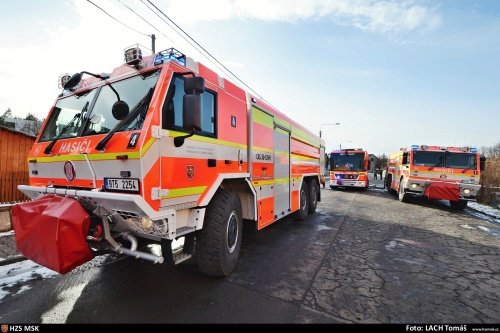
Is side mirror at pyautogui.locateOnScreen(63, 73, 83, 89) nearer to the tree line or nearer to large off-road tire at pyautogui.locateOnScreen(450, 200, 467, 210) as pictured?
large off-road tire at pyautogui.locateOnScreen(450, 200, 467, 210)

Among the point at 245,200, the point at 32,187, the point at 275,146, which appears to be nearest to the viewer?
the point at 32,187

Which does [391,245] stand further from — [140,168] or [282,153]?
[140,168]

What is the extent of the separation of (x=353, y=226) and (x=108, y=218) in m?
6.48

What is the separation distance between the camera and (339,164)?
1866cm

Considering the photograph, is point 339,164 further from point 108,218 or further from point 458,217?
point 108,218

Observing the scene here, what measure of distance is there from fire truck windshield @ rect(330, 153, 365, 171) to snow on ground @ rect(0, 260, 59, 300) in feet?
56.2

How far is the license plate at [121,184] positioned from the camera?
2757mm

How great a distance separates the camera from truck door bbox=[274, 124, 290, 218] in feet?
19.4

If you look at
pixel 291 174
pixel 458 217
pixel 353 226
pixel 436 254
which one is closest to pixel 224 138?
pixel 291 174

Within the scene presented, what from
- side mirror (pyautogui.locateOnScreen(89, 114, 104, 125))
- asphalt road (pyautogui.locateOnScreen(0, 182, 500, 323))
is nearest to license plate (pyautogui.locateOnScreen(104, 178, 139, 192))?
side mirror (pyautogui.locateOnScreen(89, 114, 104, 125))

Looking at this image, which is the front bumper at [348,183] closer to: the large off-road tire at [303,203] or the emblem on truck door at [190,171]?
the large off-road tire at [303,203]

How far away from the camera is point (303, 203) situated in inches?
328

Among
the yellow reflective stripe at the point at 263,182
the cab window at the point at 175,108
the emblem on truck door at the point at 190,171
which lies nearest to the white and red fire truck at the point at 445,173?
the yellow reflective stripe at the point at 263,182

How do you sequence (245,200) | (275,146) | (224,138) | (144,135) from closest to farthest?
(144,135)
(224,138)
(245,200)
(275,146)
